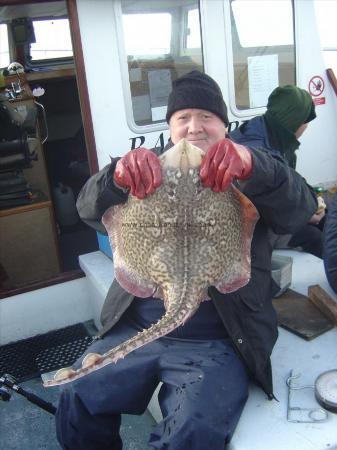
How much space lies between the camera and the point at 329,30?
6.02 metres

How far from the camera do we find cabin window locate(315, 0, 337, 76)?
5469 mm

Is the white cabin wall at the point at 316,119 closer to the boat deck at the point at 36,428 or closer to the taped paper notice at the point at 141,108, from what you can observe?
the taped paper notice at the point at 141,108

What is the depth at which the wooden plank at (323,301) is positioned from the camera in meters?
2.91

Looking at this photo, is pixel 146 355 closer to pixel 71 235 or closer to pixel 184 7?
pixel 184 7

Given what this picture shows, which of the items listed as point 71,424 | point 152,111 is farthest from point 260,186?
point 152,111

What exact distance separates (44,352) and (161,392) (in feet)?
6.16

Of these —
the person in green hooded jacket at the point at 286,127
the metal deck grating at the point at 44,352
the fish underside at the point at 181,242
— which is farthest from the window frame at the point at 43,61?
the fish underside at the point at 181,242

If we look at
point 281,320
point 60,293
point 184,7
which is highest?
point 184,7

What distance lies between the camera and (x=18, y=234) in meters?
4.75

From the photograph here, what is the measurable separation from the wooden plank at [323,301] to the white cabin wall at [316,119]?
216 cm

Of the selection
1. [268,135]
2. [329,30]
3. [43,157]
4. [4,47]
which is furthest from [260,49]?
[4,47]

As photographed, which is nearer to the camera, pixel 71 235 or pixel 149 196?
pixel 149 196

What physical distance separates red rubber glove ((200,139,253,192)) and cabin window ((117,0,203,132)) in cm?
238

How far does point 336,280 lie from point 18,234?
296 cm
